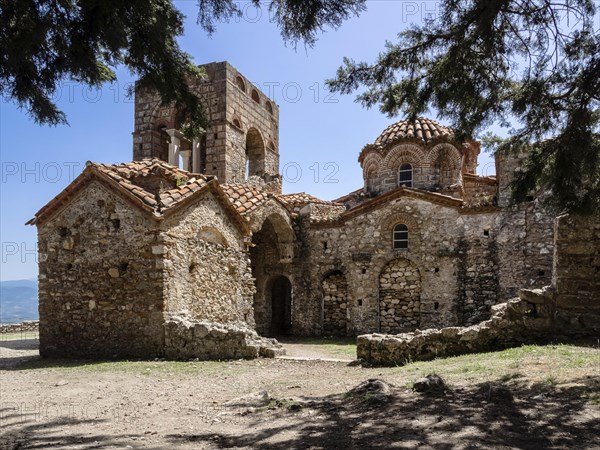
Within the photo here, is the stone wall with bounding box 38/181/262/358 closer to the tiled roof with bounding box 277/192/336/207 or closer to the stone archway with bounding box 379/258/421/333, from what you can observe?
the tiled roof with bounding box 277/192/336/207

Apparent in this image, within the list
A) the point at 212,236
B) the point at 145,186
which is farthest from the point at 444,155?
the point at 145,186

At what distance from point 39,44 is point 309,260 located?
1364cm

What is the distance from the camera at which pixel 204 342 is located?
31.8 ft

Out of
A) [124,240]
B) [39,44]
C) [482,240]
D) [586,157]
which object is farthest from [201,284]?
[482,240]

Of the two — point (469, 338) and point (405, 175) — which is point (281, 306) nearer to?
point (405, 175)

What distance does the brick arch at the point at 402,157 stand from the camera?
58.5 feet

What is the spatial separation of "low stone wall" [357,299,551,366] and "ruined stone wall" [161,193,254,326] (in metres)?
4.20

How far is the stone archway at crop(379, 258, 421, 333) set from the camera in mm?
15703

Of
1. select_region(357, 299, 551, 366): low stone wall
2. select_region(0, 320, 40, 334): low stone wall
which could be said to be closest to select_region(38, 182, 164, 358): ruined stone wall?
select_region(357, 299, 551, 366): low stone wall

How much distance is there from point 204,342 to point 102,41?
6729mm

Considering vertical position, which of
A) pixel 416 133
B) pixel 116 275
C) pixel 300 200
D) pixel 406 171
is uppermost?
pixel 416 133

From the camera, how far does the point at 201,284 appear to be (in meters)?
11.0

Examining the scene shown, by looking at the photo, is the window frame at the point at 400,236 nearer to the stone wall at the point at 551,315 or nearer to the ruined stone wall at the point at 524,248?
the ruined stone wall at the point at 524,248

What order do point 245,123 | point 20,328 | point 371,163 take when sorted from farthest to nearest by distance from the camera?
point 20,328
point 371,163
point 245,123
